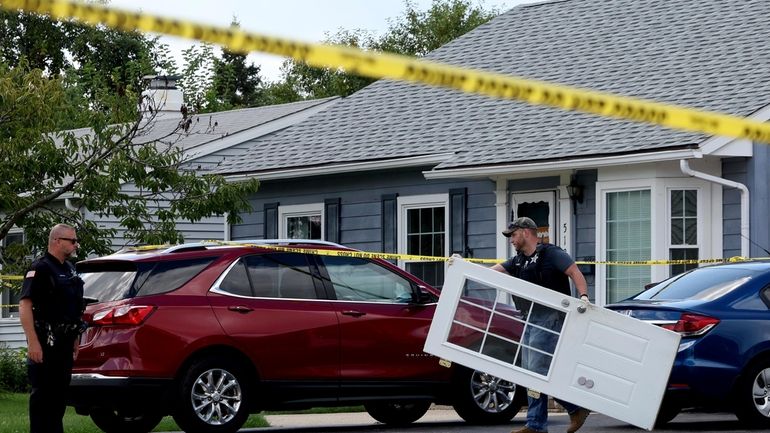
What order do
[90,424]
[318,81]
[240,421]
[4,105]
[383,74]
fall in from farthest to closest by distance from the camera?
[318,81], [4,105], [90,424], [240,421], [383,74]

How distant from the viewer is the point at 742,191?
17.9 meters

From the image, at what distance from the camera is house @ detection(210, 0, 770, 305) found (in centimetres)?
1836

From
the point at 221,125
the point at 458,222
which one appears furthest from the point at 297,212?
the point at 221,125

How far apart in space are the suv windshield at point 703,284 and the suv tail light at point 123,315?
183 inches

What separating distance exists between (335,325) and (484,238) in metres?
7.48

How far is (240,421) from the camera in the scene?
1315 cm

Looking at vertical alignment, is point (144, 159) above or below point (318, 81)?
below

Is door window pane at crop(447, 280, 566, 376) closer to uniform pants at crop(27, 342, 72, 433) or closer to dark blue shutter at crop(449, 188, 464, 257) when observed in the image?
uniform pants at crop(27, 342, 72, 433)

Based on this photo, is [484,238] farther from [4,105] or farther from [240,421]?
[240,421]

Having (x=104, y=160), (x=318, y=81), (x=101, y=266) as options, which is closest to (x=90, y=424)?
(x=101, y=266)

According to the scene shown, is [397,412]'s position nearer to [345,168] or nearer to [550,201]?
[550,201]

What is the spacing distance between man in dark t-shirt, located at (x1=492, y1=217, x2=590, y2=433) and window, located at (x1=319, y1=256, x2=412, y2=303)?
1.75m

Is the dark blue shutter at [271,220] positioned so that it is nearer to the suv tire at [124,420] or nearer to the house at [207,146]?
the house at [207,146]

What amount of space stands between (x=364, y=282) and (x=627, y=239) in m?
5.86
